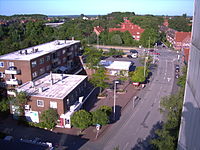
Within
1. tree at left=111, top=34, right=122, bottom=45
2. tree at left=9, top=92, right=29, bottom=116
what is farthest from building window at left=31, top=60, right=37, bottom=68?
tree at left=111, top=34, right=122, bottom=45

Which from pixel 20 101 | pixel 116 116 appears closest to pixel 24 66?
pixel 20 101

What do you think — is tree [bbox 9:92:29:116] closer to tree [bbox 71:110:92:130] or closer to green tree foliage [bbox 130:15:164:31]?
tree [bbox 71:110:92:130]

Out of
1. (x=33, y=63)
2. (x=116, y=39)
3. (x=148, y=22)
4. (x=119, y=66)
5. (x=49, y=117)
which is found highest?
(x=148, y=22)

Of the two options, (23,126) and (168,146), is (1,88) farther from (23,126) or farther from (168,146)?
(168,146)

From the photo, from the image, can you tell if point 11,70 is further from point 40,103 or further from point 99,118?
point 99,118

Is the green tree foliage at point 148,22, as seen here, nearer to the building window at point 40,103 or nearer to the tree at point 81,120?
the building window at point 40,103

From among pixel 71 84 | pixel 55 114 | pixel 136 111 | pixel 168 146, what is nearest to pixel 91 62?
pixel 71 84
